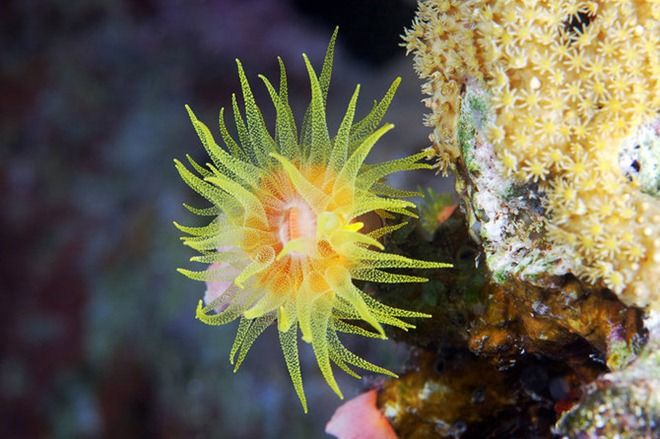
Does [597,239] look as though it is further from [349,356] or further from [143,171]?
[143,171]

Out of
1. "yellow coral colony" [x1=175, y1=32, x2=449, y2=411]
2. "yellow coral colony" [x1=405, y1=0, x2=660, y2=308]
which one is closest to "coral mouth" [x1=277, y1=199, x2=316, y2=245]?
"yellow coral colony" [x1=175, y1=32, x2=449, y2=411]

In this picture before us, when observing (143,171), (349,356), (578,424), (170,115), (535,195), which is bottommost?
(578,424)

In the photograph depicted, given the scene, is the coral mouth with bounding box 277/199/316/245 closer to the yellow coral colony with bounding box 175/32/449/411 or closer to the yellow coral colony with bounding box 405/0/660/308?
the yellow coral colony with bounding box 175/32/449/411

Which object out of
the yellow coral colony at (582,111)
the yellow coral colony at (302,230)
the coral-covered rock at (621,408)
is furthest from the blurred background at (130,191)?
the coral-covered rock at (621,408)

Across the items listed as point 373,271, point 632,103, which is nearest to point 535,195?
point 632,103

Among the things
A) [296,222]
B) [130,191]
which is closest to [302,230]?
[296,222]
